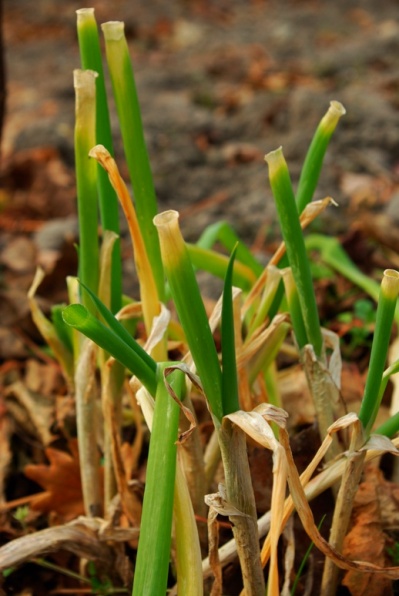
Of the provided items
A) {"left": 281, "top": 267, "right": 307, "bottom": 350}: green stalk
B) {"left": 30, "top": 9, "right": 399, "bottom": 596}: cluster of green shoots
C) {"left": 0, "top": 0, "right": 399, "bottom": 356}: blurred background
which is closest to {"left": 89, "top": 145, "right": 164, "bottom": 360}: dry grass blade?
{"left": 30, "top": 9, "right": 399, "bottom": 596}: cluster of green shoots

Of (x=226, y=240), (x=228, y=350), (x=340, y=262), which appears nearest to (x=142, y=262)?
(x=228, y=350)

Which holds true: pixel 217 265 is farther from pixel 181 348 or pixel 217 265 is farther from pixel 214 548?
pixel 214 548

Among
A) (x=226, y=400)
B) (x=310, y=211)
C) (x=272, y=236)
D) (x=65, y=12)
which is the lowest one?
(x=272, y=236)

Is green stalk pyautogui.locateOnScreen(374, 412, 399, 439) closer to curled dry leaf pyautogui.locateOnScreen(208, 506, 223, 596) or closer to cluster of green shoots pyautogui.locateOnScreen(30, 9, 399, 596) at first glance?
cluster of green shoots pyautogui.locateOnScreen(30, 9, 399, 596)

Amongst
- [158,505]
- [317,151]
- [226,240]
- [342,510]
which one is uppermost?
[317,151]

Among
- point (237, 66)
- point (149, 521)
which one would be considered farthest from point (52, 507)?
point (237, 66)

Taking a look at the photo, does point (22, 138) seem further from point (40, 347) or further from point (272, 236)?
point (40, 347)

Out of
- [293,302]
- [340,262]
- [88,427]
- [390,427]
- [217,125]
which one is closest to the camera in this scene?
[390,427]

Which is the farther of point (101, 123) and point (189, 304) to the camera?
point (101, 123)
